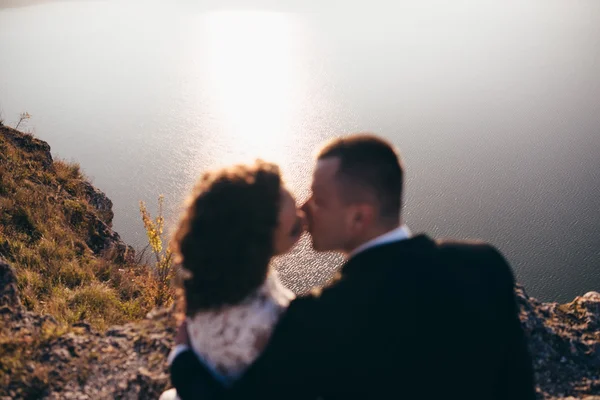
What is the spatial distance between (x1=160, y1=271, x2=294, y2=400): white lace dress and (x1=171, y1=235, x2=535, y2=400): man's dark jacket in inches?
3.8

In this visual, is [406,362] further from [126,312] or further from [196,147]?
Answer: [196,147]

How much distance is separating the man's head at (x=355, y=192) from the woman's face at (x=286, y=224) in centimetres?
16

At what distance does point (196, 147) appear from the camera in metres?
20.0

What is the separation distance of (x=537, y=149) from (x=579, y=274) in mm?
7490

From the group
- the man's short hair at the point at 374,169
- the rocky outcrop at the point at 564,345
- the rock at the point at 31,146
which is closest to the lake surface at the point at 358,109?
the rock at the point at 31,146

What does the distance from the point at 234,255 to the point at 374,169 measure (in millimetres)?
732

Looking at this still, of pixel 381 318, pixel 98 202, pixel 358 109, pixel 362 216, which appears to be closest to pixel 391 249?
pixel 362 216

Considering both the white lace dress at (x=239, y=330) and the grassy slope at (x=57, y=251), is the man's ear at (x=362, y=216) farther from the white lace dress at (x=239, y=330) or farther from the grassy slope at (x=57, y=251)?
the grassy slope at (x=57, y=251)

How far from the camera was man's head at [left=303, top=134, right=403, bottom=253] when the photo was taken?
221cm

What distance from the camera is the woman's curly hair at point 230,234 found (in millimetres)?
1993

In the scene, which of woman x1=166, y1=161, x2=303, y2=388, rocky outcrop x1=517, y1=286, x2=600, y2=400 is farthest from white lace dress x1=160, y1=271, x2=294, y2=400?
rocky outcrop x1=517, y1=286, x2=600, y2=400

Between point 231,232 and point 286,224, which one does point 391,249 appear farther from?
point 231,232

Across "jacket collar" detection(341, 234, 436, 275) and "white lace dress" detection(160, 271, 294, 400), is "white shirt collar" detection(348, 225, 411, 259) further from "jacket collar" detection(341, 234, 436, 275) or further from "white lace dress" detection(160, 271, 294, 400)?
"white lace dress" detection(160, 271, 294, 400)

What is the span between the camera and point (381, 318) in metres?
1.89
